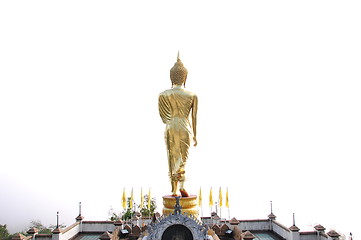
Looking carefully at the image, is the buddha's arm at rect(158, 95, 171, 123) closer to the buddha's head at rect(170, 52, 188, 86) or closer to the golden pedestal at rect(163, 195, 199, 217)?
the buddha's head at rect(170, 52, 188, 86)

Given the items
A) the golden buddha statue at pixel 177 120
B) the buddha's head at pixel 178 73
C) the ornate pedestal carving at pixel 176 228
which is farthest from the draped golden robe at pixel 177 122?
the ornate pedestal carving at pixel 176 228

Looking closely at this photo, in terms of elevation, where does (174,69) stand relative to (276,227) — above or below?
above

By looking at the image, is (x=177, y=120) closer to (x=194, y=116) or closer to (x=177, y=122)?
(x=177, y=122)

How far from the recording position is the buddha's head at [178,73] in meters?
15.2

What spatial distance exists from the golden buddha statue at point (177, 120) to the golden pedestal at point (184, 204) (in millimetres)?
865

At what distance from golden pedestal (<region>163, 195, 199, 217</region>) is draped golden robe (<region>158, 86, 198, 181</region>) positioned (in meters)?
1.26

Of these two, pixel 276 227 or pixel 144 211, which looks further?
pixel 144 211

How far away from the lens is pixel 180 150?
47.8 feet

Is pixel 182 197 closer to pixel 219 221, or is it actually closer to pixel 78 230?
pixel 219 221

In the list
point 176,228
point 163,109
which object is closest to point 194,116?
point 163,109

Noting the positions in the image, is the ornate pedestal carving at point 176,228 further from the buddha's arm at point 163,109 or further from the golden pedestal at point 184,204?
the buddha's arm at point 163,109

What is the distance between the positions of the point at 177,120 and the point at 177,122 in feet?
0.33

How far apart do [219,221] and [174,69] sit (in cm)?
859

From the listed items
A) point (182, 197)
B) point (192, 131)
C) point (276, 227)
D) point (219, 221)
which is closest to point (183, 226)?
point (182, 197)
